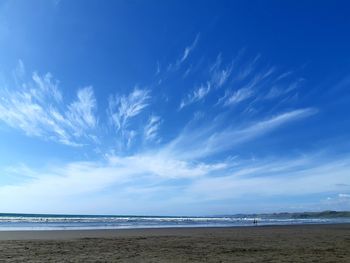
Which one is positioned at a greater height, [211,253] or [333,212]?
[333,212]

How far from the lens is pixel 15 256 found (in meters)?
15.1

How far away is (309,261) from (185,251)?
20.1 feet

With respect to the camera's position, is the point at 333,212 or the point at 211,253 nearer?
the point at 211,253

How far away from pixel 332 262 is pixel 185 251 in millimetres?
6923

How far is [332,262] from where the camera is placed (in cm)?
1391

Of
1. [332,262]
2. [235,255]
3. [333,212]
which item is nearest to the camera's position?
[332,262]

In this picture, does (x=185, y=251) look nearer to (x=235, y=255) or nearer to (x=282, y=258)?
(x=235, y=255)

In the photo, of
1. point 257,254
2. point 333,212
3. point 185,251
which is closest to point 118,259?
point 185,251

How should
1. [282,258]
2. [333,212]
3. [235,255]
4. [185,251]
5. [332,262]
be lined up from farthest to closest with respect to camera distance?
[333,212] < [185,251] < [235,255] < [282,258] < [332,262]

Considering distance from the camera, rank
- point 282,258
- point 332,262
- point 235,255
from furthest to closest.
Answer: point 235,255 → point 282,258 → point 332,262

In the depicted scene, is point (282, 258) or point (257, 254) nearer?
point (282, 258)

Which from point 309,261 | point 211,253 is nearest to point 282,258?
point 309,261

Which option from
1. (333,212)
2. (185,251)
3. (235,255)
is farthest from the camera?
(333,212)

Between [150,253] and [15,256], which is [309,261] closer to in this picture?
[150,253]
